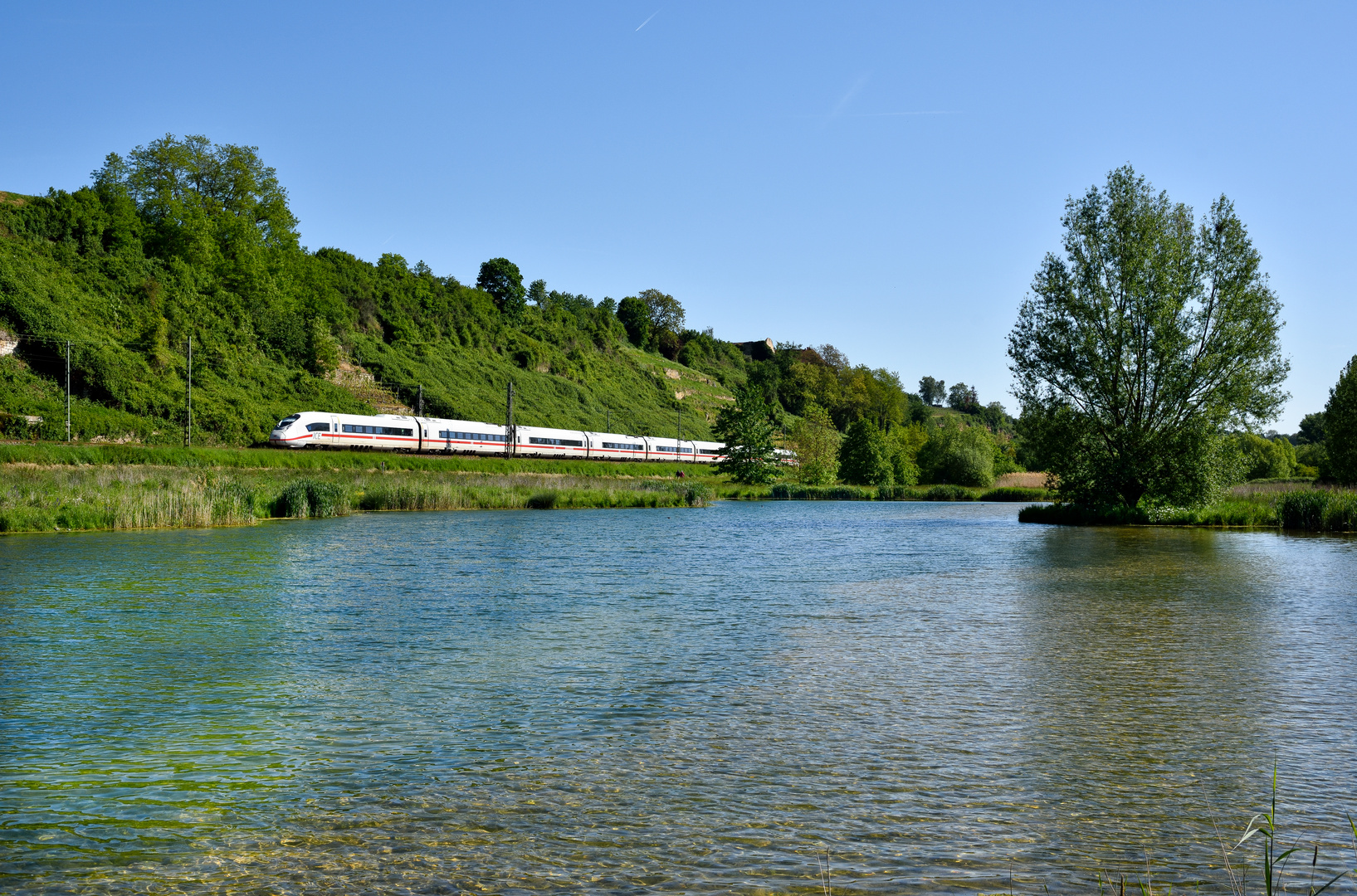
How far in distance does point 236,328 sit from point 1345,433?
78.0 m

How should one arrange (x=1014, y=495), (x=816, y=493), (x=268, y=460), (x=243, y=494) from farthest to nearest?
(x=816, y=493) → (x=1014, y=495) → (x=268, y=460) → (x=243, y=494)

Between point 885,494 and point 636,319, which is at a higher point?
point 636,319

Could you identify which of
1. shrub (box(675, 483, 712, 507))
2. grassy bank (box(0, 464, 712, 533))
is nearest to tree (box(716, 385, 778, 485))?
shrub (box(675, 483, 712, 507))

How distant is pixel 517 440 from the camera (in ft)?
241

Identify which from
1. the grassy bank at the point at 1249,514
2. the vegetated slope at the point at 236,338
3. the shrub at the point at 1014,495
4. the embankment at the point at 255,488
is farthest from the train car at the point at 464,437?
the grassy bank at the point at 1249,514

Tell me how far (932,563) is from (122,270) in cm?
7412

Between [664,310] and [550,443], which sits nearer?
[550,443]

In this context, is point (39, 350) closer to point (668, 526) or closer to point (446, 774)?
point (668, 526)

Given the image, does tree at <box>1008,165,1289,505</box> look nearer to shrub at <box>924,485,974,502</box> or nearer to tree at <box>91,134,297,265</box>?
shrub at <box>924,485,974,502</box>

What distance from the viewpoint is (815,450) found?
97062 mm

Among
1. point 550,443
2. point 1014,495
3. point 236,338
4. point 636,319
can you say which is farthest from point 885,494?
point 636,319

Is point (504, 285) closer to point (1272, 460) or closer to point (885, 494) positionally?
point (885, 494)

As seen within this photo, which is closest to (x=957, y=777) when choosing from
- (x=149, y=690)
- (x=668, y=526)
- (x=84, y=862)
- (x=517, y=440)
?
(x=84, y=862)

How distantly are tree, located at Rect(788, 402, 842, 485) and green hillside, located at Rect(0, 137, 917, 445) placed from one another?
4.77 metres
